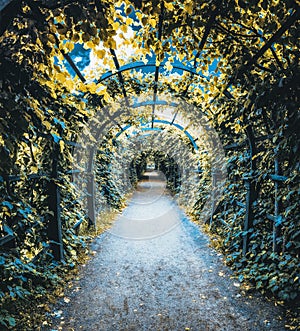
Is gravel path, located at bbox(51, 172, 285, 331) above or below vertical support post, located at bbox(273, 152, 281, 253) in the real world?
below

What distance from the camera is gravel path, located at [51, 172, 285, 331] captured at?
8.77 feet

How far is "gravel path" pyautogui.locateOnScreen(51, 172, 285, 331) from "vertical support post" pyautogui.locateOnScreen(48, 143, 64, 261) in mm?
567

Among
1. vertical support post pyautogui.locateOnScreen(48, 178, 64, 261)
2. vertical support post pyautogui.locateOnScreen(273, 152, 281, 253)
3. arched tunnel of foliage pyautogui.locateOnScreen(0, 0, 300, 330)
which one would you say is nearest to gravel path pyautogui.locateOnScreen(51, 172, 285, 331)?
arched tunnel of foliage pyautogui.locateOnScreen(0, 0, 300, 330)

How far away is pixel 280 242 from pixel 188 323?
1421 millimetres

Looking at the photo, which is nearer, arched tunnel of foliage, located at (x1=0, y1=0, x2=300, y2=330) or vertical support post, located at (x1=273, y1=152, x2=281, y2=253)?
arched tunnel of foliage, located at (x1=0, y1=0, x2=300, y2=330)

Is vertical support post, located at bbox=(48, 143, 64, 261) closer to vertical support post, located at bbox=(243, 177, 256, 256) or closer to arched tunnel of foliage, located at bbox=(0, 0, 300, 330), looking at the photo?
arched tunnel of foliage, located at bbox=(0, 0, 300, 330)

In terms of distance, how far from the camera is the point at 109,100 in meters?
3.49

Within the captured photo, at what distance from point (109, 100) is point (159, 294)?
8.66 feet

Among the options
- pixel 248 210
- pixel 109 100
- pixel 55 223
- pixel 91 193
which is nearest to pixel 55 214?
pixel 55 223

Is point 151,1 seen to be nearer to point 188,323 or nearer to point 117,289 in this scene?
point 188,323

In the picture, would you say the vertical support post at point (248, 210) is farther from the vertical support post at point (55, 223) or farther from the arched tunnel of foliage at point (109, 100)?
the vertical support post at point (55, 223)

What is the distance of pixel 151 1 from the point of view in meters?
1.95

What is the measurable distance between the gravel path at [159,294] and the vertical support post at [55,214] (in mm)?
567

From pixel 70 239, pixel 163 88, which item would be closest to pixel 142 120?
pixel 163 88
